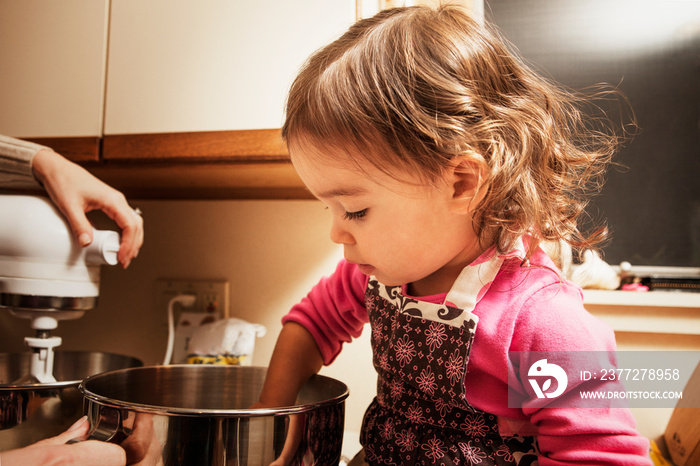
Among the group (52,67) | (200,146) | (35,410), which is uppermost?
(52,67)

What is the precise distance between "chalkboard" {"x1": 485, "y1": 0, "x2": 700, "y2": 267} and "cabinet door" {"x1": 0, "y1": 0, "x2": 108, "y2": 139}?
0.85 m

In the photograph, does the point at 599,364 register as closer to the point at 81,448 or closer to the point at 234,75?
the point at 81,448

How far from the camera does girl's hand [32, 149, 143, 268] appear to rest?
2.34ft

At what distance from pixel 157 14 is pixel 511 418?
0.79 metres

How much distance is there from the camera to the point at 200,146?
0.79 m

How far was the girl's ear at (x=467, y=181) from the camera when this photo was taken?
53 centimetres

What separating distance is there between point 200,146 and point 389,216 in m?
0.38

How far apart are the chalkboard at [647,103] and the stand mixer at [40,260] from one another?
90 cm

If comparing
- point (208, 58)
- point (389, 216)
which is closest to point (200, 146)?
point (208, 58)

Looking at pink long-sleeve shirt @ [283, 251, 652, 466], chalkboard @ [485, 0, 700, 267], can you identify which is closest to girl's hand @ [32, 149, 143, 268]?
pink long-sleeve shirt @ [283, 251, 652, 466]

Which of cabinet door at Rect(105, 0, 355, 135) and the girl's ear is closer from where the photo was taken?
the girl's ear

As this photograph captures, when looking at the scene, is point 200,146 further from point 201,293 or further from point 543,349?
point 543,349

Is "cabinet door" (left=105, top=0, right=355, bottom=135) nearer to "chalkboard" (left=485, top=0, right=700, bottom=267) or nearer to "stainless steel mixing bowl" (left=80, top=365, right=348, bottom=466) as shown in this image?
"stainless steel mixing bowl" (left=80, top=365, right=348, bottom=466)

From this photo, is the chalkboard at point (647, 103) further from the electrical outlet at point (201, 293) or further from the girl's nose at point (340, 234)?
the electrical outlet at point (201, 293)
